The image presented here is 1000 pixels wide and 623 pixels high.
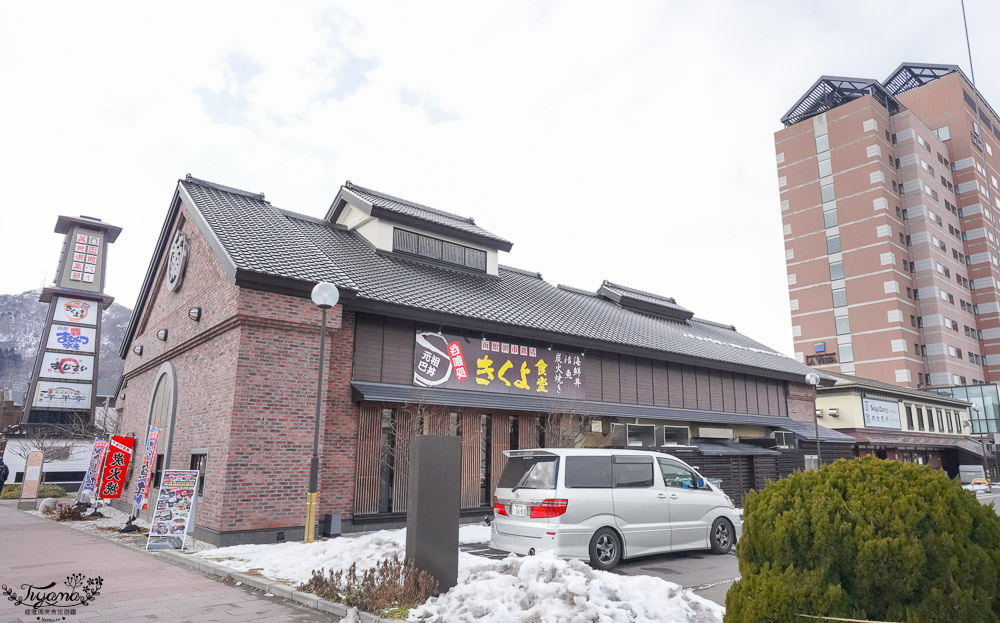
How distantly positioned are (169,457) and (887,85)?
85.9m

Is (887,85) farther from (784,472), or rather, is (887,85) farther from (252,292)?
(252,292)

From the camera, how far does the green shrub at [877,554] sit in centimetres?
389

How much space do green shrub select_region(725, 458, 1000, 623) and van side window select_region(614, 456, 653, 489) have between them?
214 inches

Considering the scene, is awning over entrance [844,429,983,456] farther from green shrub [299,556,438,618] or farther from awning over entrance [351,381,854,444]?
green shrub [299,556,438,618]

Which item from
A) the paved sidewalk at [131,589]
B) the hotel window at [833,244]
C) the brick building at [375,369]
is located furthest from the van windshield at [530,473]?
the hotel window at [833,244]

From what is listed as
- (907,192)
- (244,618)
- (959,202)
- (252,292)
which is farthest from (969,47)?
(959,202)

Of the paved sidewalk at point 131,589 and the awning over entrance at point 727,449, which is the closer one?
the paved sidewalk at point 131,589

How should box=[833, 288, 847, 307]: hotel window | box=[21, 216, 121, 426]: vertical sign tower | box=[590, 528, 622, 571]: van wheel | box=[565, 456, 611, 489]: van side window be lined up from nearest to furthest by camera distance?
box=[590, 528, 622, 571]: van wheel
box=[565, 456, 611, 489]: van side window
box=[21, 216, 121, 426]: vertical sign tower
box=[833, 288, 847, 307]: hotel window

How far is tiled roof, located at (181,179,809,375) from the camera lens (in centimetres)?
1395

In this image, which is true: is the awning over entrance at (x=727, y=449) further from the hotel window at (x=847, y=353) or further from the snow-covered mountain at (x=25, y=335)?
the snow-covered mountain at (x=25, y=335)

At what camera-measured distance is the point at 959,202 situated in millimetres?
65688

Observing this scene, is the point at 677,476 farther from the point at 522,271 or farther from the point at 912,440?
the point at 912,440

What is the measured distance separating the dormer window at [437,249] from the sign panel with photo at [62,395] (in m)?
32.1

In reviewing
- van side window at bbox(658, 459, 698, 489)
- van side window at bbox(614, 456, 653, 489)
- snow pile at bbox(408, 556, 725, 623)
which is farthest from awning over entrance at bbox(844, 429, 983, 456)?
snow pile at bbox(408, 556, 725, 623)
